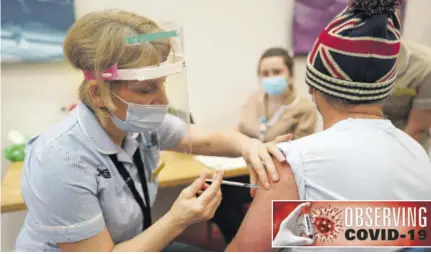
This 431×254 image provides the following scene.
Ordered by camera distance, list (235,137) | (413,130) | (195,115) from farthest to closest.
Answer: (195,115) < (235,137) < (413,130)

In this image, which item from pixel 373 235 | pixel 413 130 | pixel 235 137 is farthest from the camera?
pixel 235 137

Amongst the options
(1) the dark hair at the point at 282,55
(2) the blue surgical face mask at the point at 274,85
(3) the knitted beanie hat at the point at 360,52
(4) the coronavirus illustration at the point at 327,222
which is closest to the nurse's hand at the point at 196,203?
(4) the coronavirus illustration at the point at 327,222

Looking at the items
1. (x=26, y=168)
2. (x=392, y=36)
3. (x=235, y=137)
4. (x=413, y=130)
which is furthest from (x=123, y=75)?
(x=413, y=130)

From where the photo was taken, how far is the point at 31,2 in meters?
1.35

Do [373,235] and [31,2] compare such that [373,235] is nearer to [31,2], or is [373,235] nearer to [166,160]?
[166,160]

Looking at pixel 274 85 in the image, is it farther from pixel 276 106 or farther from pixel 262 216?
pixel 262 216

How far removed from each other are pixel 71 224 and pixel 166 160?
1.33 ft

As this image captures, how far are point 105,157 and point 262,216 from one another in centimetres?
44

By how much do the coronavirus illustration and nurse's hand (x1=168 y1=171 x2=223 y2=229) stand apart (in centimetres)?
24

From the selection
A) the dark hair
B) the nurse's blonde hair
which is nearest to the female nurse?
the nurse's blonde hair

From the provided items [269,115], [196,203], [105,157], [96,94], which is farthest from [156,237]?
[269,115]

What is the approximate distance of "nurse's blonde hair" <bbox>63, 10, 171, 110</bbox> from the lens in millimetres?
956
